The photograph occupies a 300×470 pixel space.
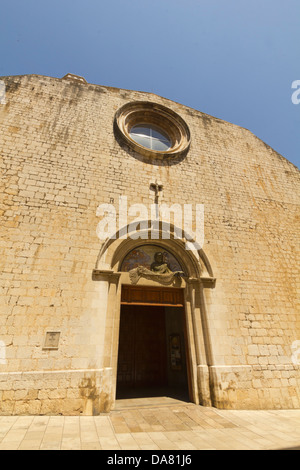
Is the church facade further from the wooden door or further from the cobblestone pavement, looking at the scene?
the cobblestone pavement

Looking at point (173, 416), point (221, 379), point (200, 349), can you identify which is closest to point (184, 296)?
point (200, 349)

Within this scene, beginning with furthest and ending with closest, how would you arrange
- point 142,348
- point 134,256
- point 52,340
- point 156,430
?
point 142,348 < point 134,256 < point 52,340 < point 156,430

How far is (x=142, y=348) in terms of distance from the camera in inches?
342

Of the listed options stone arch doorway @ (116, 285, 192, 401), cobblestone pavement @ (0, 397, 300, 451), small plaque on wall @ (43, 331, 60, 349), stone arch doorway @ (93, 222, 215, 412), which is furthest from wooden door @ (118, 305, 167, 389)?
small plaque on wall @ (43, 331, 60, 349)

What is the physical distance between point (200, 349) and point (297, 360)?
2.74m

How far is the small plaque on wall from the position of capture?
455 centimetres

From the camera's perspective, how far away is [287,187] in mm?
8875

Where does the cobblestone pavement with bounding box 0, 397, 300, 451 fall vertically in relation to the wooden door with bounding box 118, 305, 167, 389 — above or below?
below

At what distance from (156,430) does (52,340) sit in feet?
8.20

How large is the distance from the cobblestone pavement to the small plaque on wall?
1120 mm

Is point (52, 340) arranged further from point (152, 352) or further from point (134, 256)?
point (152, 352)

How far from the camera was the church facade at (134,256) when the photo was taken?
184 inches

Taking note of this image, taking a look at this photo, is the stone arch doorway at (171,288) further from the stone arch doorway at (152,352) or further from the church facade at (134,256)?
the stone arch doorway at (152,352)

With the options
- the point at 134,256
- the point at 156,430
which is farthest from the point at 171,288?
the point at 156,430
